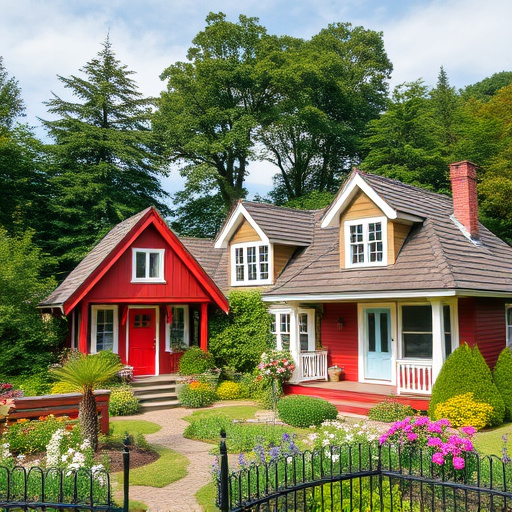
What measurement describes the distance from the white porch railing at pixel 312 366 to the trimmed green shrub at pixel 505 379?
5.94 metres

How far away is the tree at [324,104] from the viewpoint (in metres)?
41.0

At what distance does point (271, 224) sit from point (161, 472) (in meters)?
13.6

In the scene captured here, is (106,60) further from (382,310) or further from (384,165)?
(382,310)

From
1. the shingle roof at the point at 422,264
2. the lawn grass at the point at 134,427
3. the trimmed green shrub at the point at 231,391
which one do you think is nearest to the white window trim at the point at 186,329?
the trimmed green shrub at the point at 231,391

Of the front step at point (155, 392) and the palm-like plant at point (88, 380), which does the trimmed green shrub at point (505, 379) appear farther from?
the palm-like plant at point (88, 380)

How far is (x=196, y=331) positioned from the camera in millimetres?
22297

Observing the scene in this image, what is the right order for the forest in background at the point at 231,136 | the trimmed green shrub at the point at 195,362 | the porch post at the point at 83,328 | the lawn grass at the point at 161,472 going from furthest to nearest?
the forest in background at the point at 231,136 → the trimmed green shrub at the point at 195,362 → the porch post at the point at 83,328 → the lawn grass at the point at 161,472

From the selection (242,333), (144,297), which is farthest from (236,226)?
(144,297)

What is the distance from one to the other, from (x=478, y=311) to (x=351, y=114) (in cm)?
3090

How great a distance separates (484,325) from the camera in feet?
56.4

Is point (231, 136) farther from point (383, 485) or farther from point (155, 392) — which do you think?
point (383, 485)

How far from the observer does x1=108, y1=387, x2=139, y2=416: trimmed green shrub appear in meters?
16.4

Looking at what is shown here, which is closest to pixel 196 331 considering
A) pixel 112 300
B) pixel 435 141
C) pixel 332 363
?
pixel 112 300

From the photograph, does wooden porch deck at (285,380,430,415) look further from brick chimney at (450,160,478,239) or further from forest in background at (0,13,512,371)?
forest in background at (0,13,512,371)
